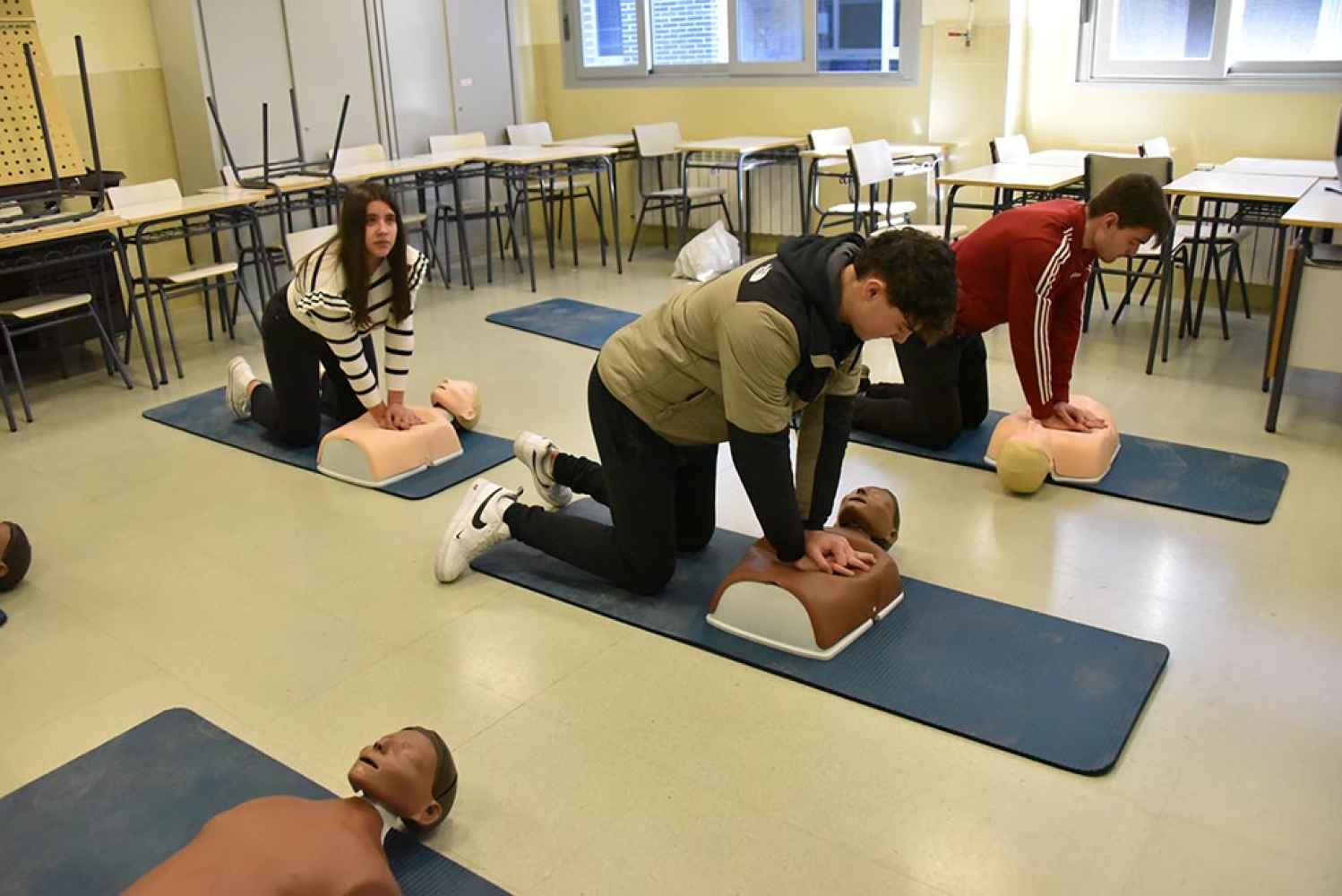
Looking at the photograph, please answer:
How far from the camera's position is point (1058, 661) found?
2492 mm

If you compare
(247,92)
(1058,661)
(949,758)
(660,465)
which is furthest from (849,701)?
(247,92)

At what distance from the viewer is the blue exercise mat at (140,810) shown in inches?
76.9

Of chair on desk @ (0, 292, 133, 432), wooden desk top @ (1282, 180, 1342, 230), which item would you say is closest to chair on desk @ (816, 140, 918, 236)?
wooden desk top @ (1282, 180, 1342, 230)

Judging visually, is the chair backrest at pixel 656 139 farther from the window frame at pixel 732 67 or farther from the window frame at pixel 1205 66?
the window frame at pixel 1205 66

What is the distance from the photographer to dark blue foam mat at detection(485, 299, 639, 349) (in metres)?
5.38

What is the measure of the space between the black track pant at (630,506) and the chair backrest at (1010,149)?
3.50 metres

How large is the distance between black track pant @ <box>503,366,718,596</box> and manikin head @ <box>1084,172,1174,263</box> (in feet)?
4.58

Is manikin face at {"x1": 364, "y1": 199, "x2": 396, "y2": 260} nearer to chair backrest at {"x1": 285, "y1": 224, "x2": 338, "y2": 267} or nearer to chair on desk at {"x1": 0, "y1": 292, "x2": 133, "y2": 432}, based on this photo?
chair backrest at {"x1": 285, "y1": 224, "x2": 338, "y2": 267}

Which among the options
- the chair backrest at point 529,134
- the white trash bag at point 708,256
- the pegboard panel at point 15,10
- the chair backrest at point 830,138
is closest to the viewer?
the pegboard panel at point 15,10

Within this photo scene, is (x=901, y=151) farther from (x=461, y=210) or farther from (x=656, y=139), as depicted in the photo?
(x=461, y=210)

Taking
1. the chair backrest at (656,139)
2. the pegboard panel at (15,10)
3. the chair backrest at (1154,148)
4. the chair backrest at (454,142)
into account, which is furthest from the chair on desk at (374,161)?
the chair backrest at (1154,148)

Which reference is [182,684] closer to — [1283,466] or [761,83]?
[1283,466]

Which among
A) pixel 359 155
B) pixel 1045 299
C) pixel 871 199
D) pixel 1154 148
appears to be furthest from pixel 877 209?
pixel 359 155

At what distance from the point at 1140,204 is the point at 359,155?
477 cm
